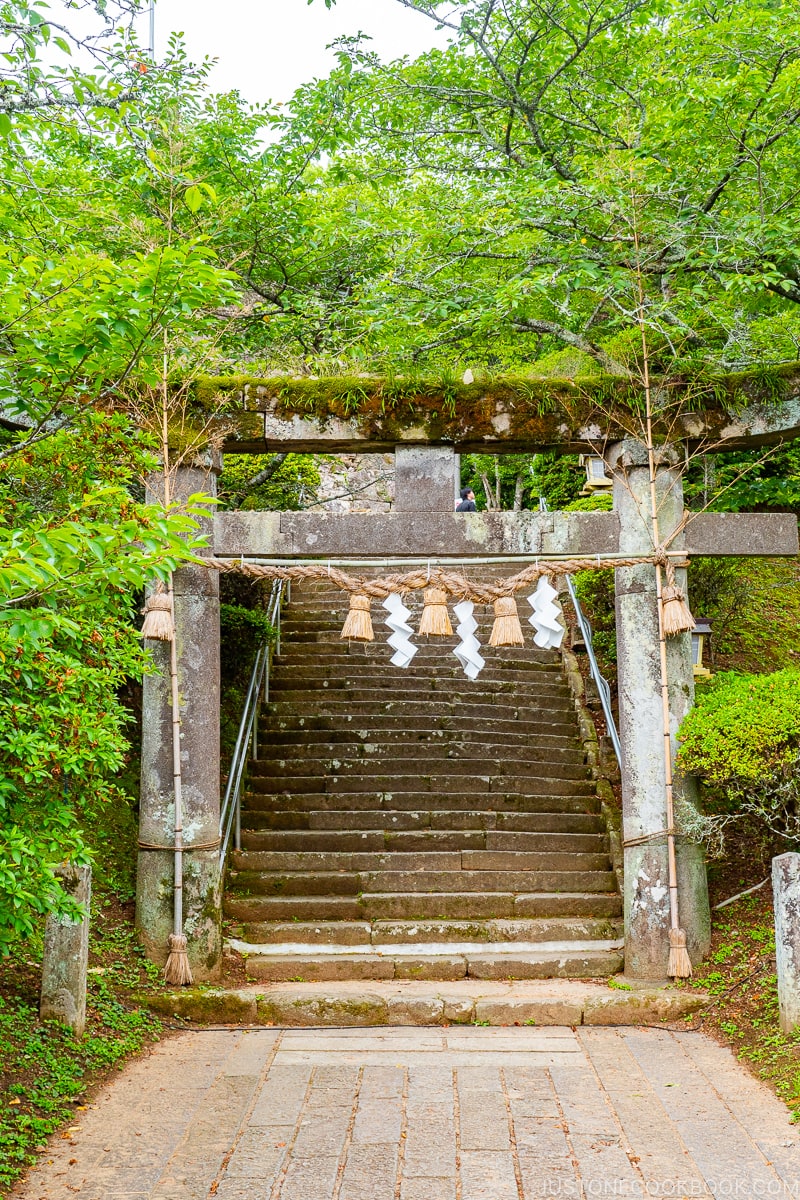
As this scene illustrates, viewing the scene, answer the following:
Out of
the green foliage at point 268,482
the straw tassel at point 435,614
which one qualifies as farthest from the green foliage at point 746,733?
the green foliage at point 268,482

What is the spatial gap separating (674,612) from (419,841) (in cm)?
301

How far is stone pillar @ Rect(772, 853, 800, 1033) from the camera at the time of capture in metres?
5.04

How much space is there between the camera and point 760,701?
6238mm

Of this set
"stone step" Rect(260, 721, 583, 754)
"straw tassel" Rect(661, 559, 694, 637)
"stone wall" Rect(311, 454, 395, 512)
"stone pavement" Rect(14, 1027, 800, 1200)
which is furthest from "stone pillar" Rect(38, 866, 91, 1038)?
"stone wall" Rect(311, 454, 395, 512)

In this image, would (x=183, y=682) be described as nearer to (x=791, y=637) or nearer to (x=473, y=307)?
(x=473, y=307)

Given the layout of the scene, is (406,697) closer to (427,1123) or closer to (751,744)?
(751,744)

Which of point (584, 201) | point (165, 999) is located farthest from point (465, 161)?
point (165, 999)

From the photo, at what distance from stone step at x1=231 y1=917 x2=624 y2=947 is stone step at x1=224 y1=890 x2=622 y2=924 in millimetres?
192

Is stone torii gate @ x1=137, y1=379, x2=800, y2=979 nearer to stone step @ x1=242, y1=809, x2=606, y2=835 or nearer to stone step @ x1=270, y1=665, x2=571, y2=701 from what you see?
stone step @ x1=242, y1=809, x2=606, y2=835

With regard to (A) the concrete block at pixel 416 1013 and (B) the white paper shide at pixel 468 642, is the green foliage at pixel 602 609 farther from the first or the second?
(A) the concrete block at pixel 416 1013

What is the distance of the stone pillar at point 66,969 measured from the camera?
200 inches

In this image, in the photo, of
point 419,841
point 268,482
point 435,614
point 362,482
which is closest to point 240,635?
point 268,482

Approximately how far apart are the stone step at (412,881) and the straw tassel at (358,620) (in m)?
2.33

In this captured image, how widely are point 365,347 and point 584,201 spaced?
2233 mm
